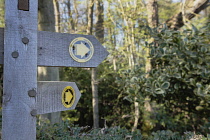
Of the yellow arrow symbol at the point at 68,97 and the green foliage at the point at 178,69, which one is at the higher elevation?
the green foliage at the point at 178,69

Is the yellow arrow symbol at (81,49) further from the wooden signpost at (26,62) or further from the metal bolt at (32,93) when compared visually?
the metal bolt at (32,93)

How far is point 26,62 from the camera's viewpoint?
4.32 ft

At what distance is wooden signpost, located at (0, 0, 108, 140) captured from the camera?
128 cm

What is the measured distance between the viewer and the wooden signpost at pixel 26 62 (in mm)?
1278

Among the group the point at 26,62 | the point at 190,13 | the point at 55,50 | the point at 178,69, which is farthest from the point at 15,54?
the point at 190,13

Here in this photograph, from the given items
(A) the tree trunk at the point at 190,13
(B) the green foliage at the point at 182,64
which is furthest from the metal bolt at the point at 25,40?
(A) the tree trunk at the point at 190,13

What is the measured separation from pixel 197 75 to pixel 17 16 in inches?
115

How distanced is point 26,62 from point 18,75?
0.09 m

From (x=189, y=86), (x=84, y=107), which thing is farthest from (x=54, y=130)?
(x=84, y=107)

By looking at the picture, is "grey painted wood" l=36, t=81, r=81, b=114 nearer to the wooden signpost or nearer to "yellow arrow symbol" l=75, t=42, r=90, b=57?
the wooden signpost

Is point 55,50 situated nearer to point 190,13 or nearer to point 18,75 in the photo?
point 18,75

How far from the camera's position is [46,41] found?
1411 mm

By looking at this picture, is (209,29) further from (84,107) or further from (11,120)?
(84,107)

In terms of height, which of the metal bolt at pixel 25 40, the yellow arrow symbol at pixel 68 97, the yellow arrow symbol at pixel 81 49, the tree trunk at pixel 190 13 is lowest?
the yellow arrow symbol at pixel 68 97
